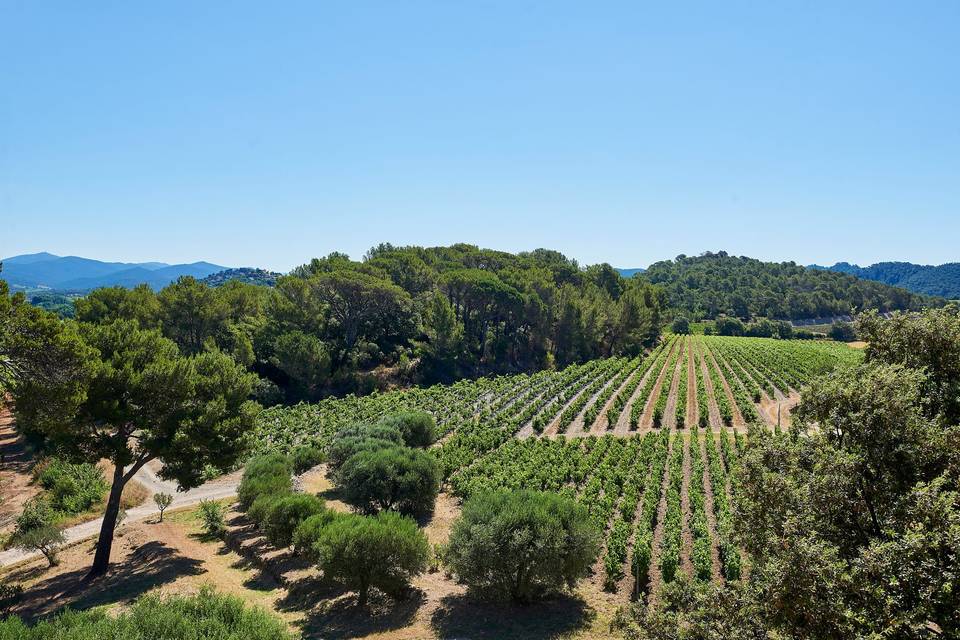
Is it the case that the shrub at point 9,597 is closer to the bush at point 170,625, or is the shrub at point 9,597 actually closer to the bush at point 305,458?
the bush at point 170,625

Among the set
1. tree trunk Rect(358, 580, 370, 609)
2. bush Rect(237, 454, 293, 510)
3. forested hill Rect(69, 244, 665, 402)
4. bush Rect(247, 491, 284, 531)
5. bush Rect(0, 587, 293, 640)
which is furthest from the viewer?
forested hill Rect(69, 244, 665, 402)

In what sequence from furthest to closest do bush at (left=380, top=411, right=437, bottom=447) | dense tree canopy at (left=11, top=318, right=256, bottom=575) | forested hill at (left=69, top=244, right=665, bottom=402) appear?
forested hill at (left=69, top=244, right=665, bottom=402) < bush at (left=380, top=411, right=437, bottom=447) < dense tree canopy at (left=11, top=318, right=256, bottom=575)

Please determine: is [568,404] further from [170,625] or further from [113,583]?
[170,625]

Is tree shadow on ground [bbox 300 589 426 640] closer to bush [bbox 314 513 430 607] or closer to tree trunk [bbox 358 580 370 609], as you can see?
tree trunk [bbox 358 580 370 609]

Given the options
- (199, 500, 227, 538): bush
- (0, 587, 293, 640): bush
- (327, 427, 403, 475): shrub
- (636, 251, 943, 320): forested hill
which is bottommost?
(199, 500, 227, 538): bush

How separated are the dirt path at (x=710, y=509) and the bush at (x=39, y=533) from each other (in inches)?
981

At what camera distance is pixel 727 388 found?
2146 inches

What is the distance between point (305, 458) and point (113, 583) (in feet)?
47.1

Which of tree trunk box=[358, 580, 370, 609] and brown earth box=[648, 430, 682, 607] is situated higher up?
tree trunk box=[358, 580, 370, 609]

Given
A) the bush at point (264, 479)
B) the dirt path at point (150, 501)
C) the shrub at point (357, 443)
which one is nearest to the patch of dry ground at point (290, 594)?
the dirt path at point (150, 501)

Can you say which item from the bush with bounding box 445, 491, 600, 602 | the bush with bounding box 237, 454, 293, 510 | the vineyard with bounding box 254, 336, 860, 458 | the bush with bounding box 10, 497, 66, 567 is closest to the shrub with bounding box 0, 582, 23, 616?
the bush with bounding box 10, 497, 66, 567

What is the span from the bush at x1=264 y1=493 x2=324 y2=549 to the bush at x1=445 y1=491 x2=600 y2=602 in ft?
22.3

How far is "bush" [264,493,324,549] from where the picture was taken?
62.6 feet

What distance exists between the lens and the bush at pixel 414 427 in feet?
104
